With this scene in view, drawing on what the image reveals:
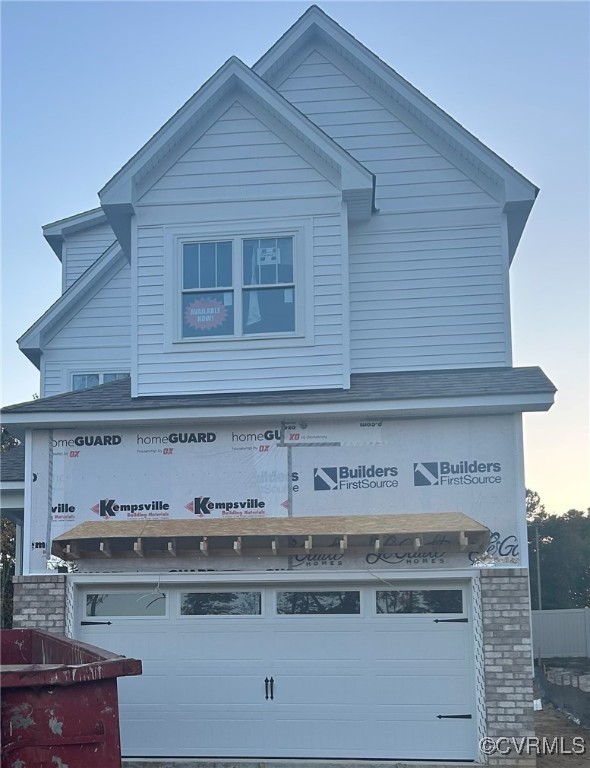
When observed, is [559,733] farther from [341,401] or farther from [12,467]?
[12,467]

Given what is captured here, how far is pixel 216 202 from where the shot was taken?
41.9 feet

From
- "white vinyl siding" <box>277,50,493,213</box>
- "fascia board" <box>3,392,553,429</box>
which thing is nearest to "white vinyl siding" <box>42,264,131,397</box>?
"fascia board" <box>3,392,553,429</box>

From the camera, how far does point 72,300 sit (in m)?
16.4

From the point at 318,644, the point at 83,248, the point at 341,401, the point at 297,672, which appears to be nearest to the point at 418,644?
the point at 318,644

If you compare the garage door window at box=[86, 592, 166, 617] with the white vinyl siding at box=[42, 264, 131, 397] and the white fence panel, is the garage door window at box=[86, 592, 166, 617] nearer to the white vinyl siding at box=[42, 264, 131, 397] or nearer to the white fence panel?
the white vinyl siding at box=[42, 264, 131, 397]

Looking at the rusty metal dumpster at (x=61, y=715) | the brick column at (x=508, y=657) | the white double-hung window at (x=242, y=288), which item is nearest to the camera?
the rusty metal dumpster at (x=61, y=715)

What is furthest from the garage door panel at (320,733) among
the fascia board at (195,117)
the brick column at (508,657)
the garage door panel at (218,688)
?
the fascia board at (195,117)

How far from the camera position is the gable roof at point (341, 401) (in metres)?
11.3

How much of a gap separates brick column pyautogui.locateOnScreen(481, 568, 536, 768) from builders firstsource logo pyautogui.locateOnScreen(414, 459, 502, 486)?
110 centimetres

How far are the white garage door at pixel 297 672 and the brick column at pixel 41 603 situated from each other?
411 mm

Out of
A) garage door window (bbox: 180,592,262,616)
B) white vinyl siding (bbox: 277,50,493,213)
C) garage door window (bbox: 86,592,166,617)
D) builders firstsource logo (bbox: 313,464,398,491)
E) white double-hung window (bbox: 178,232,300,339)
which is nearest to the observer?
builders firstsource logo (bbox: 313,464,398,491)

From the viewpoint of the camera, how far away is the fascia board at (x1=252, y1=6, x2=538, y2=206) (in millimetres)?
12852

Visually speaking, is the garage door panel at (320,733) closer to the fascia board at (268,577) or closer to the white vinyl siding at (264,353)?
the fascia board at (268,577)

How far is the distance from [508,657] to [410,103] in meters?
7.74
